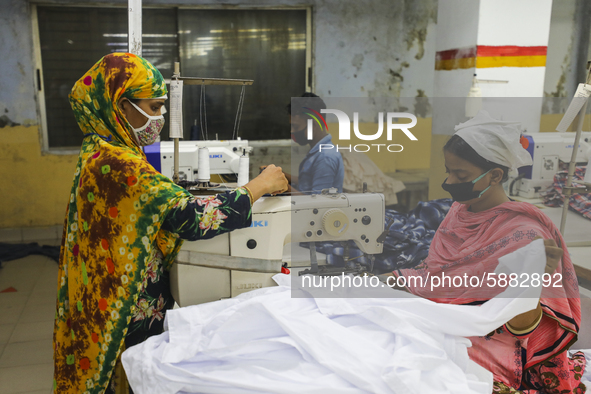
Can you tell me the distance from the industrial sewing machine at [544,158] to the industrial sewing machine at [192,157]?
1.50 meters

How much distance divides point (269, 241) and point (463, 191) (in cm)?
55

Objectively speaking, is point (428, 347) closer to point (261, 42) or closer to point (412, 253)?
point (412, 253)

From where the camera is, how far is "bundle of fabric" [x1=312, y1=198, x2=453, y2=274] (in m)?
1.20

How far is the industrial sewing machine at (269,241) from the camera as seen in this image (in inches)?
48.8

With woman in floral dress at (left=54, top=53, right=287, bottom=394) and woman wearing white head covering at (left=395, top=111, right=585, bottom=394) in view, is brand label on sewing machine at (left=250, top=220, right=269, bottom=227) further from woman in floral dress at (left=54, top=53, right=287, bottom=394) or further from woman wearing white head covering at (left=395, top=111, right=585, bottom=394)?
woman wearing white head covering at (left=395, top=111, right=585, bottom=394)

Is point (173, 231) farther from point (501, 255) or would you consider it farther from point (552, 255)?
point (552, 255)

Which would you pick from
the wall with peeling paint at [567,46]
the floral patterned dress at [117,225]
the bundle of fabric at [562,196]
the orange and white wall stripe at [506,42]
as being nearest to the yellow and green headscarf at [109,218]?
the floral patterned dress at [117,225]

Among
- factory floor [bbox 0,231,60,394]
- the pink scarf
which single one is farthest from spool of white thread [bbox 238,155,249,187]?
factory floor [bbox 0,231,60,394]

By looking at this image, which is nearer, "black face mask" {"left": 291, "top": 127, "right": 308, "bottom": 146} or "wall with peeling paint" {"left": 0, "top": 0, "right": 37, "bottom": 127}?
"black face mask" {"left": 291, "top": 127, "right": 308, "bottom": 146}

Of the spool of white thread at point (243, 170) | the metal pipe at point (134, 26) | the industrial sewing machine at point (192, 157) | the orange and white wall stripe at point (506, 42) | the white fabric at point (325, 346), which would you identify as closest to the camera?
the white fabric at point (325, 346)

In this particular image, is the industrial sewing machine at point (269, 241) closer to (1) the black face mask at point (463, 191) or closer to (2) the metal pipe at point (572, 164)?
(1) the black face mask at point (463, 191)

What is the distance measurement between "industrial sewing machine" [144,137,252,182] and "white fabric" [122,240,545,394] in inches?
49.4

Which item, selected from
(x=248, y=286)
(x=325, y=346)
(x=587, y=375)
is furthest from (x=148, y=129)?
(x=587, y=375)

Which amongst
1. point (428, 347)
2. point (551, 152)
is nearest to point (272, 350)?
point (428, 347)
